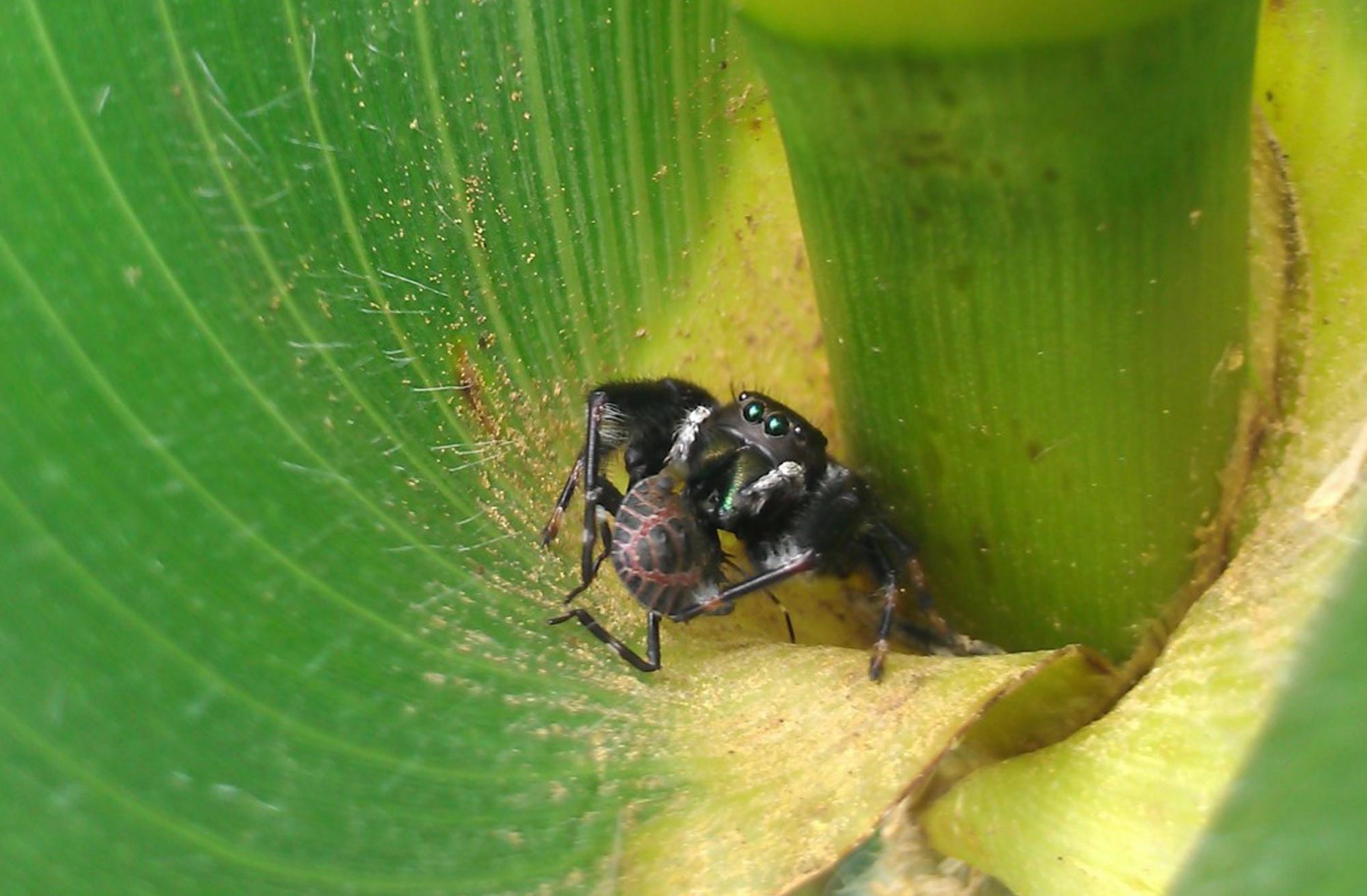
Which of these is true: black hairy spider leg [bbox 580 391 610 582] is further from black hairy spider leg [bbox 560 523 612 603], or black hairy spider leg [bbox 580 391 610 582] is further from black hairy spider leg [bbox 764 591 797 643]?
black hairy spider leg [bbox 764 591 797 643]

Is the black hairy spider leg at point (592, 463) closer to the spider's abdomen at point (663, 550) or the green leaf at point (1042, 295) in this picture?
the spider's abdomen at point (663, 550)

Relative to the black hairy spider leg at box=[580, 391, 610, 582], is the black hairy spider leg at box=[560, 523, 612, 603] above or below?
below

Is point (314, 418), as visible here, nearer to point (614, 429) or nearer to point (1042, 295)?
point (614, 429)

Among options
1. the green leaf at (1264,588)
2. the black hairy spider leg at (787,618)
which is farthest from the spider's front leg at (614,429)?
the green leaf at (1264,588)

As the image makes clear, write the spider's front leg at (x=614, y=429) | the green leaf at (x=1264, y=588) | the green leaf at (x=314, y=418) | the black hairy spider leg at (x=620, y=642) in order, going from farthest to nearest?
1. the spider's front leg at (x=614, y=429)
2. the black hairy spider leg at (x=620, y=642)
3. the green leaf at (x=1264, y=588)
4. the green leaf at (x=314, y=418)

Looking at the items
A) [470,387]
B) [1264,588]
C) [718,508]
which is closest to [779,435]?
[718,508]

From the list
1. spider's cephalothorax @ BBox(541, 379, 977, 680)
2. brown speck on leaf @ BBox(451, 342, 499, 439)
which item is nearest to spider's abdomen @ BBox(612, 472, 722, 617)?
spider's cephalothorax @ BBox(541, 379, 977, 680)

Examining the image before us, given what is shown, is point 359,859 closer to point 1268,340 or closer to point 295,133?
point 295,133

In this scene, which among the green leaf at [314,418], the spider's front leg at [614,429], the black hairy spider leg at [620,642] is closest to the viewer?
the green leaf at [314,418]
